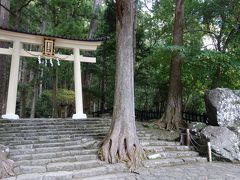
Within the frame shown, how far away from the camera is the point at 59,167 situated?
643 centimetres

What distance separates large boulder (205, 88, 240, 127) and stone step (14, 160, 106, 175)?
4708 millimetres

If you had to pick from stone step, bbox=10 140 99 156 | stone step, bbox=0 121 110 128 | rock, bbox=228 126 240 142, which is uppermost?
stone step, bbox=0 121 110 128

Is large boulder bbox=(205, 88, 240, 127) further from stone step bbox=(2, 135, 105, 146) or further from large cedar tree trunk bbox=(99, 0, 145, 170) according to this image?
stone step bbox=(2, 135, 105, 146)

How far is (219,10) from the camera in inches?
462

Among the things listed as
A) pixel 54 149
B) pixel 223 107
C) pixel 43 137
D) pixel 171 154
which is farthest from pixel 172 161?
pixel 43 137

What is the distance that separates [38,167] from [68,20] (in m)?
11.1

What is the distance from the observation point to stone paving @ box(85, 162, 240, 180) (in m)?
6.36

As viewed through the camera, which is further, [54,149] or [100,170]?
[54,149]

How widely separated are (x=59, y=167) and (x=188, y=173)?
3.21 m

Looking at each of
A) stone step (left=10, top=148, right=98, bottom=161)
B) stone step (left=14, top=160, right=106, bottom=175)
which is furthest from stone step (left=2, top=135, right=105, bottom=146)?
stone step (left=14, top=160, right=106, bottom=175)

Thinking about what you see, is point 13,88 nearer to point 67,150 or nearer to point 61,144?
point 61,144

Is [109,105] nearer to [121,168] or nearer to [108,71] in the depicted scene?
[108,71]

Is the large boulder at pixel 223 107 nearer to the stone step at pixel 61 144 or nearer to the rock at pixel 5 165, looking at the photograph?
the stone step at pixel 61 144

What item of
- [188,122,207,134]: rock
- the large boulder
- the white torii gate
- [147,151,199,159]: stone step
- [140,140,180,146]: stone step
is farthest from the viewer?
the white torii gate
